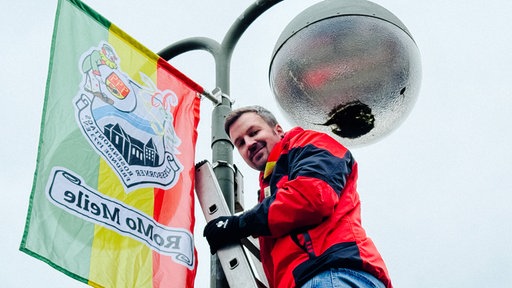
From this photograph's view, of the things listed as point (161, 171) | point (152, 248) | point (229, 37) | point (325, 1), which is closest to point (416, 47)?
point (325, 1)

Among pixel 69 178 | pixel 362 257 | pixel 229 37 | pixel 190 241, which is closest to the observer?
pixel 362 257

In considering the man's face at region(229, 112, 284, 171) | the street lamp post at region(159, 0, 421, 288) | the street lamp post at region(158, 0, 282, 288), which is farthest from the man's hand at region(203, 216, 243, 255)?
the man's face at region(229, 112, 284, 171)

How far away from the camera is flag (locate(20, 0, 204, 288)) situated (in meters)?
3.10

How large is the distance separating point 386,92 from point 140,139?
1.49 meters

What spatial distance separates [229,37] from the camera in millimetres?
4758

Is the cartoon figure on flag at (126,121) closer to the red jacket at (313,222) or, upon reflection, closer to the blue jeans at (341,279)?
the red jacket at (313,222)

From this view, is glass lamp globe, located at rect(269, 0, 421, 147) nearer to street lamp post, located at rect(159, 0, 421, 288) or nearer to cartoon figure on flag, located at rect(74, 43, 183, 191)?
street lamp post, located at rect(159, 0, 421, 288)

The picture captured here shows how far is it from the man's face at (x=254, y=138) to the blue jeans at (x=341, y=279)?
3.44ft

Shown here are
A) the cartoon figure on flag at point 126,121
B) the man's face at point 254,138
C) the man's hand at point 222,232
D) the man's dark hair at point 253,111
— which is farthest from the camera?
the man's dark hair at point 253,111

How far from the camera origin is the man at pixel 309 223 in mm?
2898

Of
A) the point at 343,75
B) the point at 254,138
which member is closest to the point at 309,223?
the point at 254,138

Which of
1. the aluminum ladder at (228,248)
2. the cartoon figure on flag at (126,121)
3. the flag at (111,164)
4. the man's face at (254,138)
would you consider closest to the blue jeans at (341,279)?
the aluminum ladder at (228,248)

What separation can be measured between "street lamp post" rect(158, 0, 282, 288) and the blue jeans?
68 cm

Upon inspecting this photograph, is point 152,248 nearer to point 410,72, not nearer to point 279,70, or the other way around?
point 279,70
